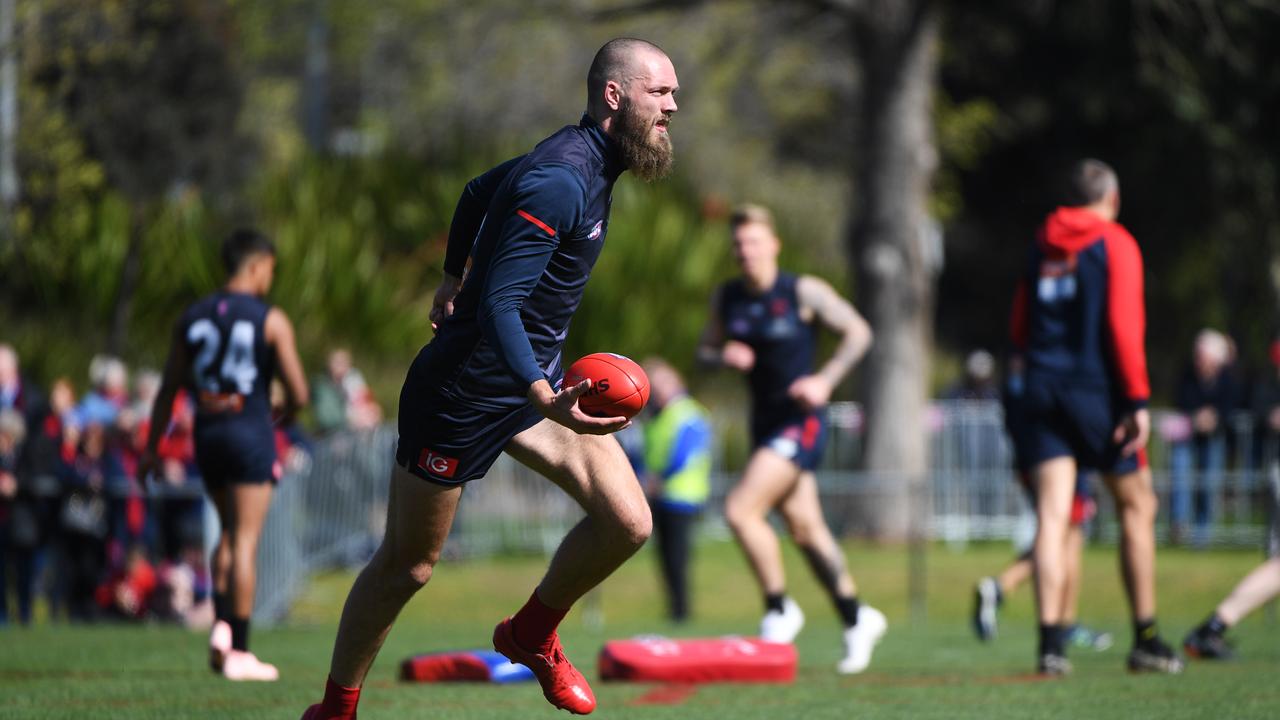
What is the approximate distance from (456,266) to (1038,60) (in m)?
24.7

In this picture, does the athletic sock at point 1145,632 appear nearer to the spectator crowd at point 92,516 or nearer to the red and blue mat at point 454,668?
the red and blue mat at point 454,668

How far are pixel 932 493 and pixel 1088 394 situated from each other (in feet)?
37.2

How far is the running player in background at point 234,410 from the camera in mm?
8289

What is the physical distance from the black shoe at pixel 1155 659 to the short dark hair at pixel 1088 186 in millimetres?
2095

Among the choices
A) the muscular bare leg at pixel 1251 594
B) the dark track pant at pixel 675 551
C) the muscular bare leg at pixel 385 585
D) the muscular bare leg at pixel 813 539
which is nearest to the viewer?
the muscular bare leg at pixel 385 585

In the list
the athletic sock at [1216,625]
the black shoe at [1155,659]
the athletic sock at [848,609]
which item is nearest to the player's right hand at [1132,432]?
the black shoe at [1155,659]

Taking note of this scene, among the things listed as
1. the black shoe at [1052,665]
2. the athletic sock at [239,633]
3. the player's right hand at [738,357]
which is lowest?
the black shoe at [1052,665]

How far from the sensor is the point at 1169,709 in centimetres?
679

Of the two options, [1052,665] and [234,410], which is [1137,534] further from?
[234,410]

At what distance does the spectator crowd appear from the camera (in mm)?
13867

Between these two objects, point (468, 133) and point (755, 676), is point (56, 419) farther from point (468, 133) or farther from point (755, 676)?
point (468, 133)

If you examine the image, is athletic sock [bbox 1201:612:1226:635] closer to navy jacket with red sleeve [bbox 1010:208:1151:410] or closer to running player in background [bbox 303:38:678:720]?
navy jacket with red sleeve [bbox 1010:208:1151:410]

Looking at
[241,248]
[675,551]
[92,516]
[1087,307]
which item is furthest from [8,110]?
[1087,307]

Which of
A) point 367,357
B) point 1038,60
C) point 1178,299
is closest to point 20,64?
point 367,357
